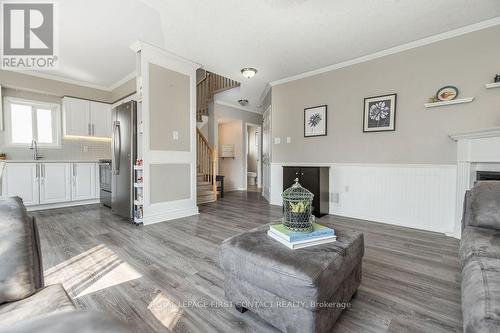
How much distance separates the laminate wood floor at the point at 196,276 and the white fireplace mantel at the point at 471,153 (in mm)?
616

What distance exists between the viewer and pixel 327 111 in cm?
388

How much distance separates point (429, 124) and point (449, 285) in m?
2.15

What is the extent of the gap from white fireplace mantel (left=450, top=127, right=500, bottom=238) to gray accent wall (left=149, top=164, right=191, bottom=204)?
3712mm

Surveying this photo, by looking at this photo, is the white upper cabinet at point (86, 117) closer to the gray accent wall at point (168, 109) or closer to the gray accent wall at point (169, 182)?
the gray accent wall at point (168, 109)

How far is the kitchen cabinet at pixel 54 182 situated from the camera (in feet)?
13.2

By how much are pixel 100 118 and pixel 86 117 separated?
0.26 meters

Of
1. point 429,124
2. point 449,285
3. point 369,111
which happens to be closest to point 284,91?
point 369,111

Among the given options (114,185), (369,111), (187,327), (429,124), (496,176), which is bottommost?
(187,327)

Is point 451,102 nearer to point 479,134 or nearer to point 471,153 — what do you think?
point 479,134

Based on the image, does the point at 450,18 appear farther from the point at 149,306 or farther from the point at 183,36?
the point at 149,306

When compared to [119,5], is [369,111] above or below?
below

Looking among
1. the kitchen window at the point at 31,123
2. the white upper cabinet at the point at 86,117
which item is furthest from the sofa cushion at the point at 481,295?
the kitchen window at the point at 31,123

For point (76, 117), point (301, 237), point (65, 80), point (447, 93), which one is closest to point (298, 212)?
point (301, 237)

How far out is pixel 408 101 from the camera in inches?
122
